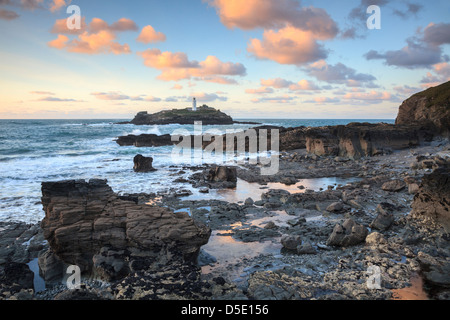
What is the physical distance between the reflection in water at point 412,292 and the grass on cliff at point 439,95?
3016cm

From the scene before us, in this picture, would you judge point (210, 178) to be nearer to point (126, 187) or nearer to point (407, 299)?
point (126, 187)

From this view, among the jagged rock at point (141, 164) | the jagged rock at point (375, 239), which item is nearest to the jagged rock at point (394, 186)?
the jagged rock at point (375, 239)

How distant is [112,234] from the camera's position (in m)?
7.74

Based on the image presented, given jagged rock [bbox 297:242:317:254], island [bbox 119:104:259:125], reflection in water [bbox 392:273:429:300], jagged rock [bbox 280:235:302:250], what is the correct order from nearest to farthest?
reflection in water [bbox 392:273:429:300] < jagged rock [bbox 297:242:317:254] < jagged rock [bbox 280:235:302:250] < island [bbox 119:104:259:125]

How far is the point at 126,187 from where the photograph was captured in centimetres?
1848

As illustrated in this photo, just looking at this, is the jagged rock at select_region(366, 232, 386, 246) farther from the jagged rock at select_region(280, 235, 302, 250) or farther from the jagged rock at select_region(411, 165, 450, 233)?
the jagged rock at select_region(411, 165, 450, 233)

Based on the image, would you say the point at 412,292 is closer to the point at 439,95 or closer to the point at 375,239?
the point at 375,239

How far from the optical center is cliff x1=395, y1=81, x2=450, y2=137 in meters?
28.4

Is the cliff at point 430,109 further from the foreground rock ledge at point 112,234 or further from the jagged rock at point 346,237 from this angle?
the foreground rock ledge at point 112,234

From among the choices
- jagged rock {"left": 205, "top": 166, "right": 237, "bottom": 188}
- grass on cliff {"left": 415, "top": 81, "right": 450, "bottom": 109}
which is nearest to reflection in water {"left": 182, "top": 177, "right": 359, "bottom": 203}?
jagged rock {"left": 205, "top": 166, "right": 237, "bottom": 188}

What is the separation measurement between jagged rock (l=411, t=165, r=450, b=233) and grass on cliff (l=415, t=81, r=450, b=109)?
24922 mm

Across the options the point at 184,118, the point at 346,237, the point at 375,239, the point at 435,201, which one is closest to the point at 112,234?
the point at 346,237

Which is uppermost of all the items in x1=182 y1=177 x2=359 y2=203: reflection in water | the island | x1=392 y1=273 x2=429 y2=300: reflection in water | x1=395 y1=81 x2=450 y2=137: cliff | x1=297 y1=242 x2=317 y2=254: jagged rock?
the island
